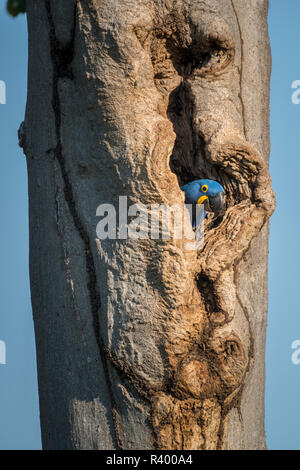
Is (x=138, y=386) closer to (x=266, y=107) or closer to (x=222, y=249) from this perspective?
(x=222, y=249)

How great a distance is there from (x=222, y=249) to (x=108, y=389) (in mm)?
713

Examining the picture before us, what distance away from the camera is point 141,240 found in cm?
195

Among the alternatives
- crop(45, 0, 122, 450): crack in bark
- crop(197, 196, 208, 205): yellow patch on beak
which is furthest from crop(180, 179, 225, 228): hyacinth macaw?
crop(45, 0, 122, 450): crack in bark

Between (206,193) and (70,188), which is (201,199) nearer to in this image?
(206,193)

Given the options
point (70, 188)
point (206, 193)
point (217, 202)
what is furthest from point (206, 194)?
point (70, 188)

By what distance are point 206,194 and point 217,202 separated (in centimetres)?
18

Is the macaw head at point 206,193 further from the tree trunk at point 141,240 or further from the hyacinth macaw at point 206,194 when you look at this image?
the tree trunk at point 141,240

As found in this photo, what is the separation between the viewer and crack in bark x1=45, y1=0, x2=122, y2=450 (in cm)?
198

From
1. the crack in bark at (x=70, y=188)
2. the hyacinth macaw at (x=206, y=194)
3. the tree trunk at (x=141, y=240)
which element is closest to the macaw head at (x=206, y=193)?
the hyacinth macaw at (x=206, y=194)

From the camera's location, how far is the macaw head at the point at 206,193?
2.53 meters

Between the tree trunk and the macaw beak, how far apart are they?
7.0 inches

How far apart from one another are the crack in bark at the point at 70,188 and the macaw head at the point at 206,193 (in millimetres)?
724

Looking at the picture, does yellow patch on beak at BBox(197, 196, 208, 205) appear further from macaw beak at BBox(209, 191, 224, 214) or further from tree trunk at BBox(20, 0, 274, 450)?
tree trunk at BBox(20, 0, 274, 450)
